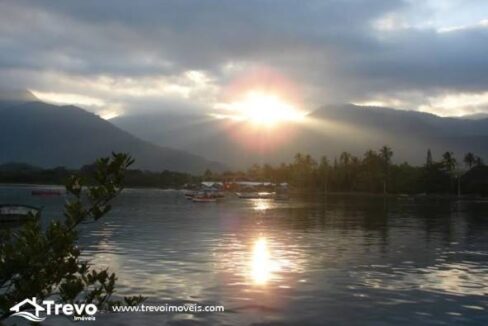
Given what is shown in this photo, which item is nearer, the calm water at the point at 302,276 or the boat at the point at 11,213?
the calm water at the point at 302,276

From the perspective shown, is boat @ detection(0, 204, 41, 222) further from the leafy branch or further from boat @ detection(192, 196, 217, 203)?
boat @ detection(192, 196, 217, 203)

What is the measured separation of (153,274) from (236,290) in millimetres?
6217

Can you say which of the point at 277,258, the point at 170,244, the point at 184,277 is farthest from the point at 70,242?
the point at 170,244

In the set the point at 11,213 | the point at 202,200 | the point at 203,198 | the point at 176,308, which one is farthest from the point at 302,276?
the point at 203,198

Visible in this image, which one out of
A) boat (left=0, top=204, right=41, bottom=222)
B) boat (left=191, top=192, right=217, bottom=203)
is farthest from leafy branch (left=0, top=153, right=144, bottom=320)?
boat (left=191, top=192, right=217, bottom=203)

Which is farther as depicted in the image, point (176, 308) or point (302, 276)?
point (302, 276)

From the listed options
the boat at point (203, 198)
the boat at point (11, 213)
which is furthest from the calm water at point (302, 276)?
the boat at point (203, 198)

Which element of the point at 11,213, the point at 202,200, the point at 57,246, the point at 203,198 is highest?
the point at 57,246

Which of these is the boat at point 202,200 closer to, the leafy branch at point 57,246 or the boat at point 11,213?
the boat at point 11,213

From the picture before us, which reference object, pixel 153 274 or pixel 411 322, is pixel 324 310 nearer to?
pixel 411 322

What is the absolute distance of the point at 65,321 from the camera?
20.6 meters

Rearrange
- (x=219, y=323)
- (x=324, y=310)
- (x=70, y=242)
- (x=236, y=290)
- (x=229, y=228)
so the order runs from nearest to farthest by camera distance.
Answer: (x=70, y=242), (x=219, y=323), (x=324, y=310), (x=236, y=290), (x=229, y=228)

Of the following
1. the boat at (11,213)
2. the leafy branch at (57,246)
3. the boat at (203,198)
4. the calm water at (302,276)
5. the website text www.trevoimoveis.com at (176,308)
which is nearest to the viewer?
the leafy branch at (57,246)

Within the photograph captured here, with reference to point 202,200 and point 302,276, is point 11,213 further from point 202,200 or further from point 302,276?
point 202,200
